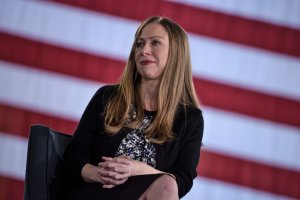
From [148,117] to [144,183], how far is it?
0.36 metres

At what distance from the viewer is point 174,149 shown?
170cm

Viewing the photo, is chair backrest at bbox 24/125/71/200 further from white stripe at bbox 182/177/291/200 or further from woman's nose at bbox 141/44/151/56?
white stripe at bbox 182/177/291/200

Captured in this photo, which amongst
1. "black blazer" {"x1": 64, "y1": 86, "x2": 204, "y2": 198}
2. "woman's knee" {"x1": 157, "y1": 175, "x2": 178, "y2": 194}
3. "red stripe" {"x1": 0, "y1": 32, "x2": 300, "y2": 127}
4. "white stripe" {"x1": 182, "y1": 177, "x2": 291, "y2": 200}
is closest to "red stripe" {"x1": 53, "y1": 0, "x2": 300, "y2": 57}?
"red stripe" {"x1": 0, "y1": 32, "x2": 300, "y2": 127}

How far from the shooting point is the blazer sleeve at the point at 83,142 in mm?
1660

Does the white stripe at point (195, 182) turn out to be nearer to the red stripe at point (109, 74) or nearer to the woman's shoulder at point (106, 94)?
the red stripe at point (109, 74)

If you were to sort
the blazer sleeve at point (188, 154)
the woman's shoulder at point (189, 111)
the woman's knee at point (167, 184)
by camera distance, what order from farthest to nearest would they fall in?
the woman's shoulder at point (189, 111) < the blazer sleeve at point (188, 154) < the woman's knee at point (167, 184)

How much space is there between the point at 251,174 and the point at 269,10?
36.5 inches

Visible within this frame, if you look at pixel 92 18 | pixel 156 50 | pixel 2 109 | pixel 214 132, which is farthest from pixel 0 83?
pixel 156 50

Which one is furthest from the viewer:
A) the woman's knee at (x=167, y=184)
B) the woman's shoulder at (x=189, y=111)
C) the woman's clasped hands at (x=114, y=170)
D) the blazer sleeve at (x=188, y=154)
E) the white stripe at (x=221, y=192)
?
the white stripe at (x=221, y=192)

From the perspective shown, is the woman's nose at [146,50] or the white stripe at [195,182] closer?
the woman's nose at [146,50]

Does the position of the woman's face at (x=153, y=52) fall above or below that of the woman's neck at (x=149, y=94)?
above

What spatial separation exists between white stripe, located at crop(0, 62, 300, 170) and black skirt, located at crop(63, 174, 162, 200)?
4.64 feet

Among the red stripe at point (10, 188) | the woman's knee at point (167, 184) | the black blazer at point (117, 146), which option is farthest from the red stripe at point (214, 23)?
the woman's knee at point (167, 184)

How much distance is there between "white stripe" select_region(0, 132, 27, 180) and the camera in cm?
295
